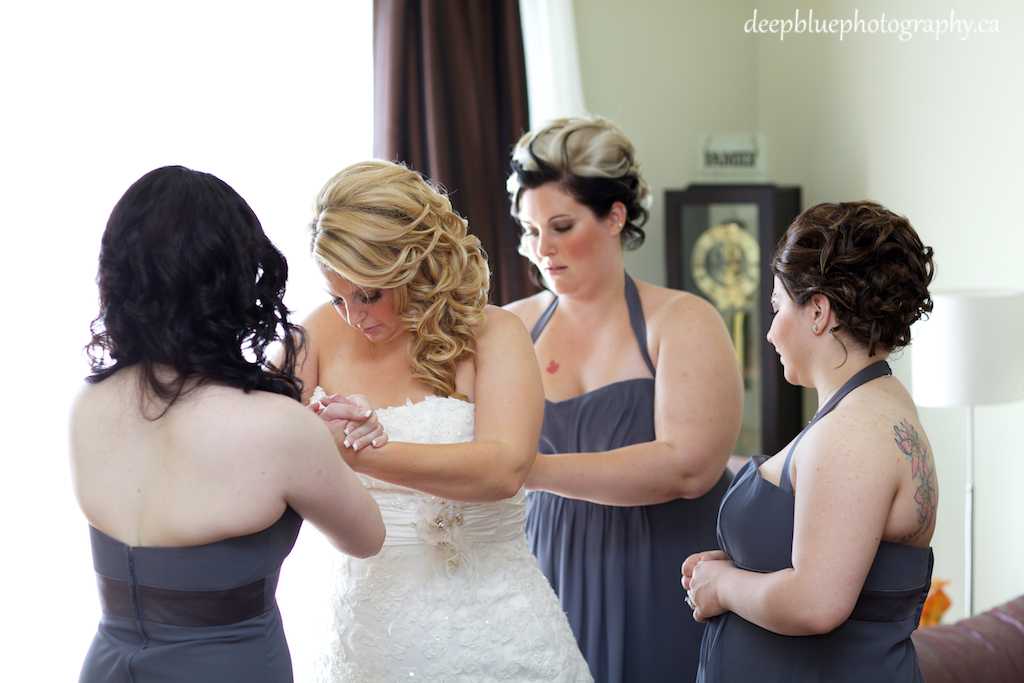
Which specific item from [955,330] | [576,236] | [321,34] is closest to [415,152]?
[321,34]

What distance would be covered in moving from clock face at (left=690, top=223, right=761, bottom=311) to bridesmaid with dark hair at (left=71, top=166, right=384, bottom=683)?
117 inches

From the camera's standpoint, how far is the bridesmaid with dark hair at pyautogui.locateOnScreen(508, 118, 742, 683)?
73.6 inches

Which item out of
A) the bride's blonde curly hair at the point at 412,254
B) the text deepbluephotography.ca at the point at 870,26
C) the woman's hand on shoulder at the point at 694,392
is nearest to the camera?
the bride's blonde curly hair at the point at 412,254

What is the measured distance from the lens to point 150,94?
2461 mm

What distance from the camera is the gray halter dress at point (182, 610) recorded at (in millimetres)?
1062

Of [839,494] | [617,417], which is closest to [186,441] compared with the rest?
[839,494]

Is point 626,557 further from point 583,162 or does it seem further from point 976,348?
point 976,348

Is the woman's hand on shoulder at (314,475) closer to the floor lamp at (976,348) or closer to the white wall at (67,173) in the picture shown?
the white wall at (67,173)

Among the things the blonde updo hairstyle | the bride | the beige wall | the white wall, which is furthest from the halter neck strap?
the beige wall

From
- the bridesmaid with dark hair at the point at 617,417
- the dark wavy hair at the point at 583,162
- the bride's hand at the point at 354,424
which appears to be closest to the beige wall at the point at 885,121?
the bridesmaid with dark hair at the point at 617,417

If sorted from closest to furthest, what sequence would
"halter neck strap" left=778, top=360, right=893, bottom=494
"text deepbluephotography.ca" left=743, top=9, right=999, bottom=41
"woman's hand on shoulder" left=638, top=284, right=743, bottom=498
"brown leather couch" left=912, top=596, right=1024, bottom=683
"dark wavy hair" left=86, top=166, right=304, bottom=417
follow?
"dark wavy hair" left=86, top=166, right=304, bottom=417
"halter neck strap" left=778, top=360, right=893, bottom=494
"woman's hand on shoulder" left=638, top=284, right=743, bottom=498
"brown leather couch" left=912, top=596, right=1024, bottom=683
"text deepbluephotography.ca" left=743, top=9, right=999, bottom=41

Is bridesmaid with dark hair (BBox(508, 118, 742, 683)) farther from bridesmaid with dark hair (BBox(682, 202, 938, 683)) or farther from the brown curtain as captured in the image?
the brown curtain

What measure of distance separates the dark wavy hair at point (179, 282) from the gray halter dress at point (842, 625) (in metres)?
0.78

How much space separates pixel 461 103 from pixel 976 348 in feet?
6.48
